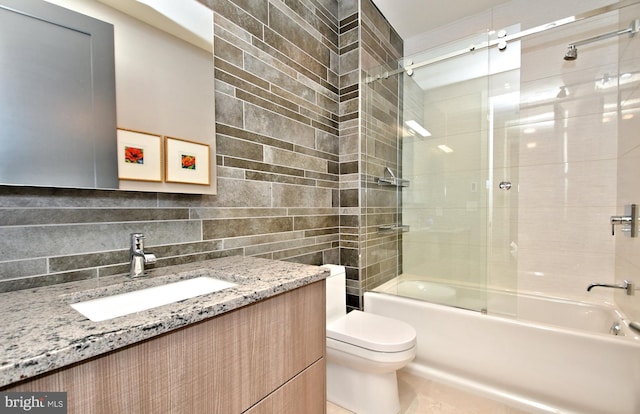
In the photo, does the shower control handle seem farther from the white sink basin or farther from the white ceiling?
the white sink basin

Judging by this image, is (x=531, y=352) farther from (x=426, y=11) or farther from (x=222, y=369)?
(x=426, y=11)

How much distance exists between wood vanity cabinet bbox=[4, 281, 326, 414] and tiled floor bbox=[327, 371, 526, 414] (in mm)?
800

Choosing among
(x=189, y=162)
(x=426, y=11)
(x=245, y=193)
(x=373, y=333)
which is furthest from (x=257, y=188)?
(x=426, y=11)

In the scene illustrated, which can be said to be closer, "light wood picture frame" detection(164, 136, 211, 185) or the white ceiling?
"light wood picture frame" detection(164, 136, 211, 185)

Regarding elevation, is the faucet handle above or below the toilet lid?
above

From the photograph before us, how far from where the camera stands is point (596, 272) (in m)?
1.96

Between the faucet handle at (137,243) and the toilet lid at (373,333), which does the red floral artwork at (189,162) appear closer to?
the faucet handle at (137,243)

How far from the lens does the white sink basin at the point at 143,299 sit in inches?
32.4

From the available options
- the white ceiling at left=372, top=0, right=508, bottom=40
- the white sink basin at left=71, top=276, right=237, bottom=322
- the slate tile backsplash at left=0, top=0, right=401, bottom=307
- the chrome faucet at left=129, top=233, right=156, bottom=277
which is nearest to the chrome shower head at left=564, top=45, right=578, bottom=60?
the white ceiling at left=372, top=0, right=508, bottom=40

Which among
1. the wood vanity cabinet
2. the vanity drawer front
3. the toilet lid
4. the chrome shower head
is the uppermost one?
the chrome shower head

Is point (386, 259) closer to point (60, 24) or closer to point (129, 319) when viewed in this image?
point (129, 319)

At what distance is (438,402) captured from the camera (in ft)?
5.31

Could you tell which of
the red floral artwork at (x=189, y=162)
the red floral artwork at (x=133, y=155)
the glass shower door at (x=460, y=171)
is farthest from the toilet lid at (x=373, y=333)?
the red floral artwork at (x=133, y=155)

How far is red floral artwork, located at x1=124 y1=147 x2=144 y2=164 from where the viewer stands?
102 centimetres
